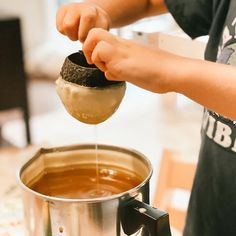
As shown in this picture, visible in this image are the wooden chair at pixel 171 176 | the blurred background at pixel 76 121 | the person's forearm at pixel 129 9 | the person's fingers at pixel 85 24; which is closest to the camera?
the person's fingers at pixel 85 24

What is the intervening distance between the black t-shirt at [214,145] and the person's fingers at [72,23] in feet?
0.69

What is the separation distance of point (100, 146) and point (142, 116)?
1693 mm

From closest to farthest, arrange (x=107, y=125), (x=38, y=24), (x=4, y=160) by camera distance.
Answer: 1. (x=4, y=160)
2. (x=107, y=125)
3. (x=38, y=24)

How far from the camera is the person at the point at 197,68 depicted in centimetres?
52

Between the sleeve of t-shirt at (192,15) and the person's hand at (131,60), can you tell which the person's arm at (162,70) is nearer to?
the person's hand at (131,60)

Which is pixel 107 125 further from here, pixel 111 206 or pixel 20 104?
pixel 111 206

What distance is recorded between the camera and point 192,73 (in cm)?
51

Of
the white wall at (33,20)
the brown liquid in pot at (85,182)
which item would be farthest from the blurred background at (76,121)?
the brown liquid in pot at (85,182)

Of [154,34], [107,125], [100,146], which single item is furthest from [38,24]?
[100,146]

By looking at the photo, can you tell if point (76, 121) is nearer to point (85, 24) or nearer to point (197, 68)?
point (85, 24)

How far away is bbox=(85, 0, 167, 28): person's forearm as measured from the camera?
0.75 m

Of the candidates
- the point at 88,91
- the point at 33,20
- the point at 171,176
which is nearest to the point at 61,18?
the point at 88,91

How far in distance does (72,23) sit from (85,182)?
0.21m

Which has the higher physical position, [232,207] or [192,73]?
[192,73]
